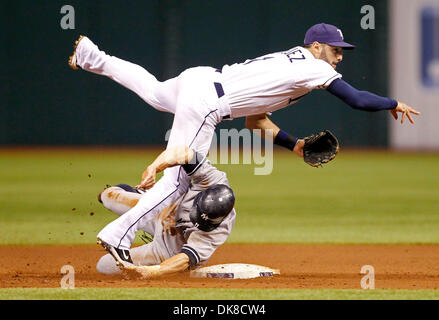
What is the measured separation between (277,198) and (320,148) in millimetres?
4918

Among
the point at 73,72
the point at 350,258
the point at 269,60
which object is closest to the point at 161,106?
the point at 269,60

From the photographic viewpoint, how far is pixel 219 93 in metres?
5.14

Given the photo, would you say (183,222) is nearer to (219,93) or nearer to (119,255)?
(119,255)

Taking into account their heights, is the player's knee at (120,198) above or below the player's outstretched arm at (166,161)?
below

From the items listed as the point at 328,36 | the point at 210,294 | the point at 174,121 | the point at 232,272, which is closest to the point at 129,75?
the point at 174,121

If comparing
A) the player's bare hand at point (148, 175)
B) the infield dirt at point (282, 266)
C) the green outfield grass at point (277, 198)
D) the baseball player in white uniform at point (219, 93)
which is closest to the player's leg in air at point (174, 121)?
the baseball player in white uniform at point (219, 93)

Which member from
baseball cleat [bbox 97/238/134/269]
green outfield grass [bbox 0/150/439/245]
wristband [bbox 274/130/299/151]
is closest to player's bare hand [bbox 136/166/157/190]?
baseball cleat [bbox 97/238/134/269]

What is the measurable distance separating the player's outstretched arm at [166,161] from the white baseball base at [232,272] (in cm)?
80

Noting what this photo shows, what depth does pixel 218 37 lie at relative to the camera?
1739 cm

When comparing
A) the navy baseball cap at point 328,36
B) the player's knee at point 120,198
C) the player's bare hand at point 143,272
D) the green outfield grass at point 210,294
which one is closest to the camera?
the green outfield grass at point 210,294

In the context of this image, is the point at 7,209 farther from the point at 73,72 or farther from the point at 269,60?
the point at 73,72

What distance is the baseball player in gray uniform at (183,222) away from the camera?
482 centimetres

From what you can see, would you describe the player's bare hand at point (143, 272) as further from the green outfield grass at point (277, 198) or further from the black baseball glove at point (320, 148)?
the black baseball glove at point (320, 148)

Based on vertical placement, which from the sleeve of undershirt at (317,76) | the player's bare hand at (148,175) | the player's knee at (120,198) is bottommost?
the player's knee at (120,198)
